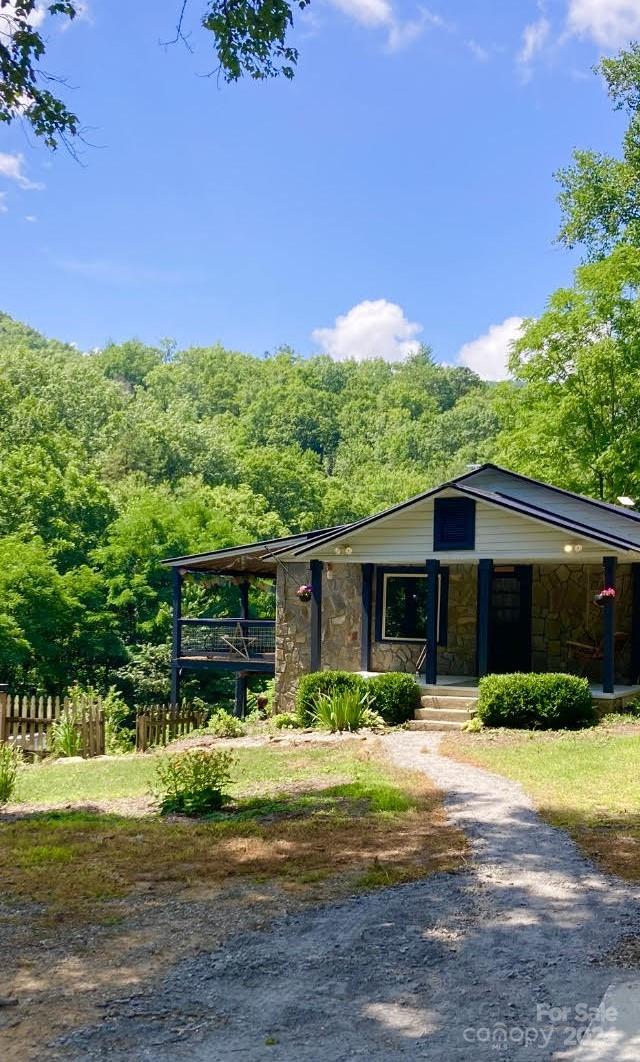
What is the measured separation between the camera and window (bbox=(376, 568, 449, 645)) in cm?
2025

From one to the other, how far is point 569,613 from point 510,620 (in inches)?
47.6

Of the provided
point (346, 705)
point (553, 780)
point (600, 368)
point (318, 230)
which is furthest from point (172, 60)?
point (318, 230)

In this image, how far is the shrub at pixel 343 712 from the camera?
53.1ft

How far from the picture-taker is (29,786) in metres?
12.4

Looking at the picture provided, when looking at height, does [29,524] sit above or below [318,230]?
below

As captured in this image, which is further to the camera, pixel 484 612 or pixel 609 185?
pixel 609 185

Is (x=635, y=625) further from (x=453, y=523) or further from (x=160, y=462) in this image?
(x=160, y=462)

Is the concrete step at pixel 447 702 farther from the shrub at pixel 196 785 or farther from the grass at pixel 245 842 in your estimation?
the shrub at pixel 196 785

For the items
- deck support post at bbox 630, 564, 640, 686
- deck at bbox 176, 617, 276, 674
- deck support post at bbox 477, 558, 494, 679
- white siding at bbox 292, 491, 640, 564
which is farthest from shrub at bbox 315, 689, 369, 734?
deck at bbox 176, 617, 276, 674

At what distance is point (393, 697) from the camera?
16.7 metres

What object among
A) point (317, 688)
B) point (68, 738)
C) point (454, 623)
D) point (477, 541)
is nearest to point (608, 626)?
point (477, 541)

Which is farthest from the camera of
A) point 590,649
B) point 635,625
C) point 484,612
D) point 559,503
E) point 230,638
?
point 230,638

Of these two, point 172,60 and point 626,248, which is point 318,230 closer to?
point 626,248

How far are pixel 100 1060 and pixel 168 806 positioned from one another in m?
5.40
